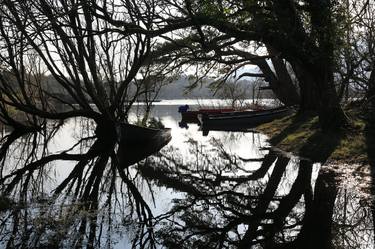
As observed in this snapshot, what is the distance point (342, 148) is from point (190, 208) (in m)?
6.67

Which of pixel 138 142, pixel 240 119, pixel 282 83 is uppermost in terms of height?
pixel 282 83

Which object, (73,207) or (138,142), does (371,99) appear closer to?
(138,142)

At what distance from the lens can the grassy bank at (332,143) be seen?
11992 mm

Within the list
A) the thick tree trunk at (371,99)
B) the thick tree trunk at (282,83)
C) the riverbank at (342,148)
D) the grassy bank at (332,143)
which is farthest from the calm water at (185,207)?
the thick tree trunk at (282,83)

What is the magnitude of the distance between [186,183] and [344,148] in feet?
17.0

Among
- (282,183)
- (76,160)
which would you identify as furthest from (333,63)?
(76,160)

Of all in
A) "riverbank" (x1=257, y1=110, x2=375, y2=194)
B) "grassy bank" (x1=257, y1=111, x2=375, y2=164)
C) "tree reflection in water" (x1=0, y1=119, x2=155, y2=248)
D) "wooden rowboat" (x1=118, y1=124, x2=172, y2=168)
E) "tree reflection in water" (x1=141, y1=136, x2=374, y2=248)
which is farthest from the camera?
"wooden rowboat" (x1=118, y1=124, x2=172, y2=168)

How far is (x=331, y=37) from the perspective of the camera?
13.4 m

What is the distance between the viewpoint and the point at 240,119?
2841 cm

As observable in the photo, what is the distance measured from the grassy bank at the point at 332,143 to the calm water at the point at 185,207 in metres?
0.90

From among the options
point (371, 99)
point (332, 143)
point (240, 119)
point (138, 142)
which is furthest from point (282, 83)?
point (332, 143)

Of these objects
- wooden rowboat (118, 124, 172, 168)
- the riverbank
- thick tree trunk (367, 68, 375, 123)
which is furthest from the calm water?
thick tree trunk (367, 68, 375, 123)

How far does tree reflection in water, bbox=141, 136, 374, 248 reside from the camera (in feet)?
19.8

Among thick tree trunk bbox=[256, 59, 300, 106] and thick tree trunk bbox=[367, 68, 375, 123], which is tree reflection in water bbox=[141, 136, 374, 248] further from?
thick tree trunk bbox=[256, 59, 300, 106]
